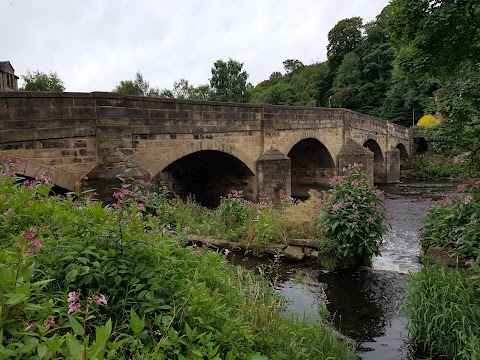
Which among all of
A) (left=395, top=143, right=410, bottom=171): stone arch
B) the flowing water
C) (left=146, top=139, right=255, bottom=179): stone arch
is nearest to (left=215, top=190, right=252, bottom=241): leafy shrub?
the flowing water

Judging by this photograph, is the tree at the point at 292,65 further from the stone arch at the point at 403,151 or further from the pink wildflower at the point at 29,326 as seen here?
the pink wildflower at the point at 29,326

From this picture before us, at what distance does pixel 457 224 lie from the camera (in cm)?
561

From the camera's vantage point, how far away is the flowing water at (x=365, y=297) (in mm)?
4793

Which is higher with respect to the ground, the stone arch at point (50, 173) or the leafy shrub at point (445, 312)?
the stone arch at point (50, 173)

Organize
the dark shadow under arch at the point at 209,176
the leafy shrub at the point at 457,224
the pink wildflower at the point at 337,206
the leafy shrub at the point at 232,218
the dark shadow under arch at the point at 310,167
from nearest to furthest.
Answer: the leafy shrub at the point at 457,224
the pink wildflower at the point at 337,206
the leafy shrub at the point at 232,218
the dark shadow under arch at the point at 209,176
the dark shadow under arch at the point at 310,167

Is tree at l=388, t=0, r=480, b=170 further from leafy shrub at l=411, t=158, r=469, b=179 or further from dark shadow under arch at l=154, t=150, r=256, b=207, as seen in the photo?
leafy shrub at l=411, t=158, r=469, b=179

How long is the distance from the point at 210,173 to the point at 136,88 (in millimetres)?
44012

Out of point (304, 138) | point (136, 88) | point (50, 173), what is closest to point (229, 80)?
point (136, 88)

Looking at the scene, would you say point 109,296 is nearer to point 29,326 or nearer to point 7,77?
point 29,326

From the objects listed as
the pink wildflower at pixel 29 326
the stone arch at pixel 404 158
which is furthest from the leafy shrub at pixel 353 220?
the stone arch at pixel 404 158

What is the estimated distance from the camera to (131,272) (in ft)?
9.17

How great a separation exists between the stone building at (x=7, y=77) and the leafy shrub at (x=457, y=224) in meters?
31.8

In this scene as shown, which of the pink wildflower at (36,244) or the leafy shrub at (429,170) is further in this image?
the leafy shrub at (429,170)

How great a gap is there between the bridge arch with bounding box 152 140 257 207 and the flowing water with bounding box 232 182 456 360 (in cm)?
470
